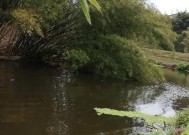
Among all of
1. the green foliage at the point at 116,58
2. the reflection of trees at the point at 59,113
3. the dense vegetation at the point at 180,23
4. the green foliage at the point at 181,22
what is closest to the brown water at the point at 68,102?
the reflection of trees at the point at 59,113

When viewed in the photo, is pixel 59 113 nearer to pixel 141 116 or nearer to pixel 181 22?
pixel 141 116

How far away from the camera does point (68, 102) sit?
13852 mm

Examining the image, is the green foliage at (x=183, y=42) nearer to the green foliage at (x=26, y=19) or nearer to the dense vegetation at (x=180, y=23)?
the dense vegetation at (x=180, y=23)

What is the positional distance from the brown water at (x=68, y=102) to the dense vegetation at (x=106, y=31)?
1.04 metres

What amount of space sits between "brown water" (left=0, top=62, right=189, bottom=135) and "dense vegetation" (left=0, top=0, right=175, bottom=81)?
3.42 feet

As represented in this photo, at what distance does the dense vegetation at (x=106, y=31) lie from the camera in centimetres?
2207

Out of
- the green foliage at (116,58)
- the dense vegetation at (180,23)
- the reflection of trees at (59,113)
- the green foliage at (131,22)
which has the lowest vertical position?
the reflection of trees at (59,113)

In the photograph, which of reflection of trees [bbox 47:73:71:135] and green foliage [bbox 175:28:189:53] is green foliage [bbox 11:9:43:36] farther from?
green foliage [bbox 175:28:189:53]

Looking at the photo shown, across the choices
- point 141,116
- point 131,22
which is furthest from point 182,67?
point 141,116

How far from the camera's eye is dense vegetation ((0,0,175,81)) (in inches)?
869

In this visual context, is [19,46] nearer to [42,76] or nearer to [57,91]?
[42,76]

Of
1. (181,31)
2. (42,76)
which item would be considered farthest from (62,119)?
(181,31)

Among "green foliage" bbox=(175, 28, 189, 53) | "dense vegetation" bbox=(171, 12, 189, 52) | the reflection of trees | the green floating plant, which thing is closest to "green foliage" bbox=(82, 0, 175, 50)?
the reflection of trees

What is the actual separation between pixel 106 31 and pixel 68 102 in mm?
9957
